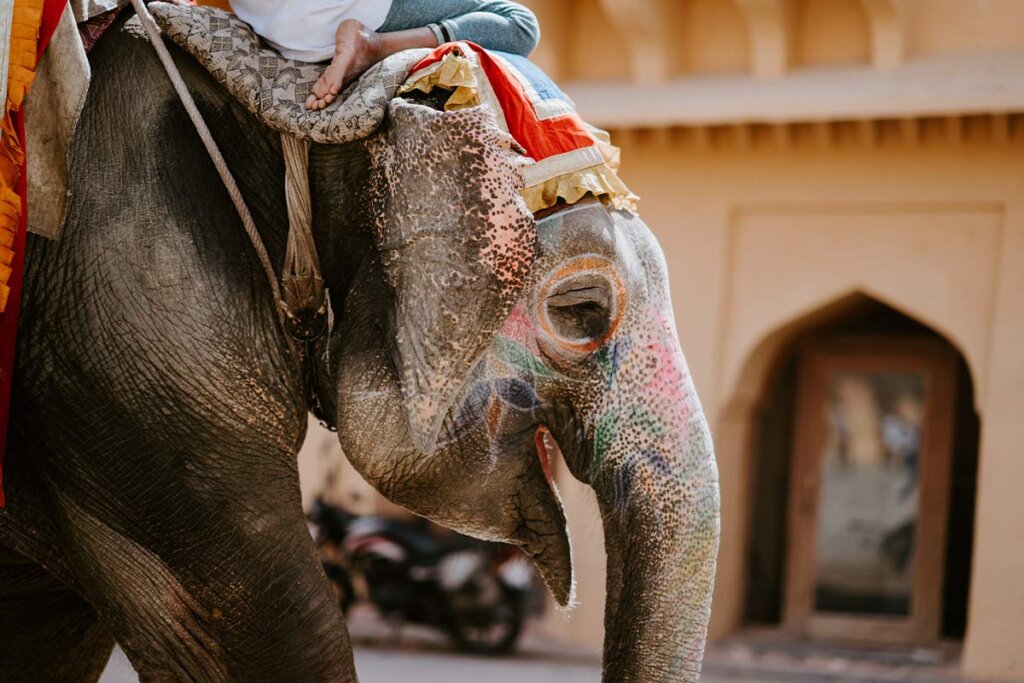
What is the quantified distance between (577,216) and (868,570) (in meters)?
9.67

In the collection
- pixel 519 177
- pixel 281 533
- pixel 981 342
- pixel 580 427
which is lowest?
pixel 281 533

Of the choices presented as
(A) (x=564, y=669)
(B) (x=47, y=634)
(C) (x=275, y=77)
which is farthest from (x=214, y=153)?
(A) (x=564, y=669)

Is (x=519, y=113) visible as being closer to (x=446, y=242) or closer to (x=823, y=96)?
(x=446, y=242)

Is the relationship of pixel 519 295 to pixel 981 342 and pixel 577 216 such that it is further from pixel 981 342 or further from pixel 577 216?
pixel 981 342

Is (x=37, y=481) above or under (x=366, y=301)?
under

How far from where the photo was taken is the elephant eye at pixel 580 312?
1.75m

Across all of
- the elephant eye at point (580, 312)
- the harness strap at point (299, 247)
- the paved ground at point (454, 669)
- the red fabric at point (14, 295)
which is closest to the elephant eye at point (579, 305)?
the elephant eye at point (580, 312)

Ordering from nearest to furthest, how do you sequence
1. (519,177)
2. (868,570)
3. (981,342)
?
(519,177)
(981,342)
(868,570)

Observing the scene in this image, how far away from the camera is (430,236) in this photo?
5.58ft

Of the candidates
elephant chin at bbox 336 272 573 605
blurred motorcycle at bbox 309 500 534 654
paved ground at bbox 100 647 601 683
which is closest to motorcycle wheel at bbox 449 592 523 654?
blurred motorcycle at bbox 309 500 534 654

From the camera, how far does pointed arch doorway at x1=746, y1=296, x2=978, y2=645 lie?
414 inches

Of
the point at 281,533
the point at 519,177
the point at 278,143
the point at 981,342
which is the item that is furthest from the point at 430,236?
the point at 981,342

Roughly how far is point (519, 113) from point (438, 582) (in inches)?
312

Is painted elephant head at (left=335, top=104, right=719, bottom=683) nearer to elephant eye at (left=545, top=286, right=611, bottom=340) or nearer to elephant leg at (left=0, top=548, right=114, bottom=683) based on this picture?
elephant eye at (left=545, top=286, right=611, bottom=340)
